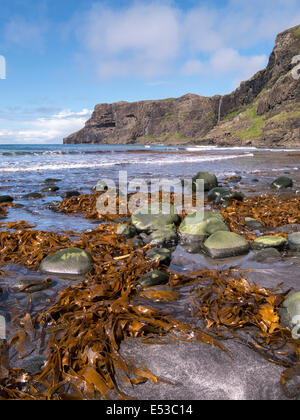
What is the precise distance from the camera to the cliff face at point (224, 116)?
7331 centimetres

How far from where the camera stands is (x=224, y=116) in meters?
136

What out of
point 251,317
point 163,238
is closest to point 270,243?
point 163,238

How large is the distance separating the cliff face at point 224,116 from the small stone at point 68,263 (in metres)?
63.9

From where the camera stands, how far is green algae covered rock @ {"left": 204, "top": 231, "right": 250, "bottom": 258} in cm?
358

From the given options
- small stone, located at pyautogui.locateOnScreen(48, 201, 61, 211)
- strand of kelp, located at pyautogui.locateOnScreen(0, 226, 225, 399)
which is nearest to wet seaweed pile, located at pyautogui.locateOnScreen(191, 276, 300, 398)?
strand of kelp, located at pyautogui.locateOnScreen(0, 226, 225, 399)

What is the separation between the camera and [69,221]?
561cm

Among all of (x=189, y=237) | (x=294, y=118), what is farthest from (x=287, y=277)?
(x=294, y=118)

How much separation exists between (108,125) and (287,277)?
18636cm

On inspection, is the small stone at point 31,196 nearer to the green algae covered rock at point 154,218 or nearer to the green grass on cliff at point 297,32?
the green algae covered rock at point 154,218

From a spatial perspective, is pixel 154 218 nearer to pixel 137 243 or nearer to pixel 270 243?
pixel 137 243

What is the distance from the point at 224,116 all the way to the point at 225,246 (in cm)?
14548

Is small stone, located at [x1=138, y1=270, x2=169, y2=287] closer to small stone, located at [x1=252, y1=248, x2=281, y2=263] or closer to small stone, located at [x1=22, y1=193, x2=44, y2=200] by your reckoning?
small stone, located at [x1=252, y1=248, x2=281, y2=263]

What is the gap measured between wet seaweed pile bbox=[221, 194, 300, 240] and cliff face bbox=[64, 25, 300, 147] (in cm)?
5893
